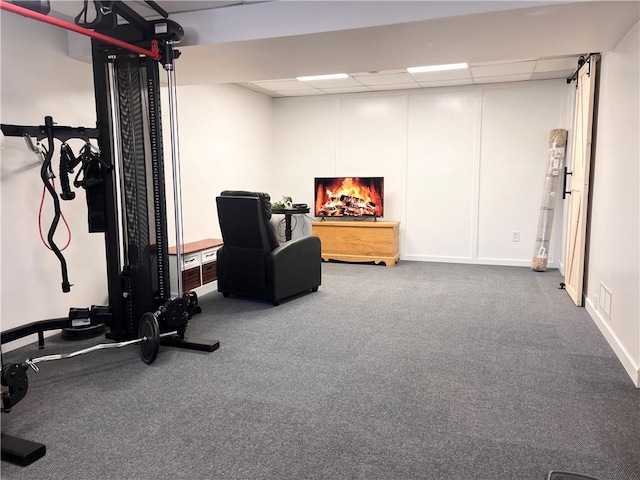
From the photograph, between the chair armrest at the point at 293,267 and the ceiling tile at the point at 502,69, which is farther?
the ceiling tile at the point at 502,69

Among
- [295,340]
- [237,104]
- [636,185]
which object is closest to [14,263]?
[295,340]

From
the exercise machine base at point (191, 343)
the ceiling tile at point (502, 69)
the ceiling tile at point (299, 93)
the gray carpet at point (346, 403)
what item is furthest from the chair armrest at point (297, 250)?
the ceiling tile at point (299, 93)

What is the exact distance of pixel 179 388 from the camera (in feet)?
8.70

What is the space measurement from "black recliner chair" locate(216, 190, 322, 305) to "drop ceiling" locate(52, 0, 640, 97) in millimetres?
1192

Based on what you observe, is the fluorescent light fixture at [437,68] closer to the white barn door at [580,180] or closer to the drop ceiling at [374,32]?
the white barn door at [580,180]

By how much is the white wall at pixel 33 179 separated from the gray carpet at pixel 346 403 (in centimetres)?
43

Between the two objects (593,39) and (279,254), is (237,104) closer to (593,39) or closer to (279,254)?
(279,254)

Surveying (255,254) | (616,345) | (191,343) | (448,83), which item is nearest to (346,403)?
(191,343)

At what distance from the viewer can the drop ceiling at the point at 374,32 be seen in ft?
9.11

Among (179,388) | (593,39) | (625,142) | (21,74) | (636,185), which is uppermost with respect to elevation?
(593,39)

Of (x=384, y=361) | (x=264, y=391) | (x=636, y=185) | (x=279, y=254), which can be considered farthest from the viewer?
(x=279, y=254)

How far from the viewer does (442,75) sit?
5.68 metres

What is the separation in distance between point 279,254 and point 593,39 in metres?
2.93

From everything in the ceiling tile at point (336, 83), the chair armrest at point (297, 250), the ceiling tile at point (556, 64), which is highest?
the ceiling tile at point (336, 83)
